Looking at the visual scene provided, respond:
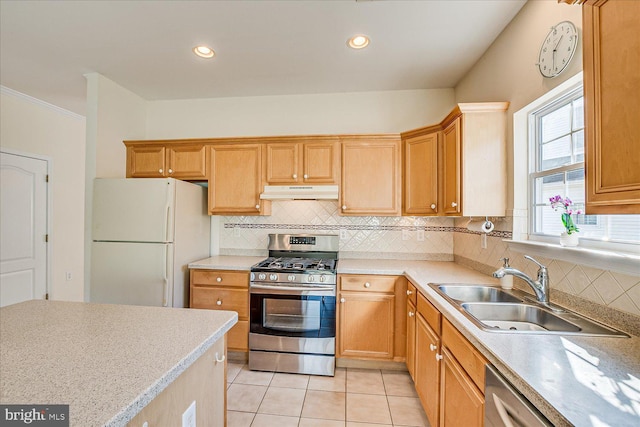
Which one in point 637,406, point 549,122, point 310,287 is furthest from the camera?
point 310,287

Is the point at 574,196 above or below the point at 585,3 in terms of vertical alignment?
below

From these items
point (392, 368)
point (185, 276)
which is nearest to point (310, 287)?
point (392, 368)

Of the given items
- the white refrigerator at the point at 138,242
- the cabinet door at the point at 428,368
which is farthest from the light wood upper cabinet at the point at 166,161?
the cabinet door at the point at 428,368

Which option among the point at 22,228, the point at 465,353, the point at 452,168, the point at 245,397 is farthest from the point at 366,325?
the point at 22,228

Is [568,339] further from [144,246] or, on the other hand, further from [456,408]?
[144,246]

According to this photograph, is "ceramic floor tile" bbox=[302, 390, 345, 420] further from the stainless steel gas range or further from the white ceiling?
the white ceiling

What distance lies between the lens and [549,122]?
5.70 ft

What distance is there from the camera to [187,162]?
9.61 ft

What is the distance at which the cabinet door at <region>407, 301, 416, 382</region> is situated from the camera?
2102 millimetres

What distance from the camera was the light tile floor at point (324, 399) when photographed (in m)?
1.90

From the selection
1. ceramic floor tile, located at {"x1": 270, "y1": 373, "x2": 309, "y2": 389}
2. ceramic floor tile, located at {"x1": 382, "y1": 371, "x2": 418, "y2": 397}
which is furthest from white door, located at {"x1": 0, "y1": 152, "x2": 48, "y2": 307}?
ceramic floor tile, located at {"x1": 382, "y1": 371, "x2": 418, "y2": 397}

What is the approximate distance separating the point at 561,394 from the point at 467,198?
146 cm

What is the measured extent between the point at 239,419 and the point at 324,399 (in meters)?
0.62

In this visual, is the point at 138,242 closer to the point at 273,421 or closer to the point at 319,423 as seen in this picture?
the point at 273,421
